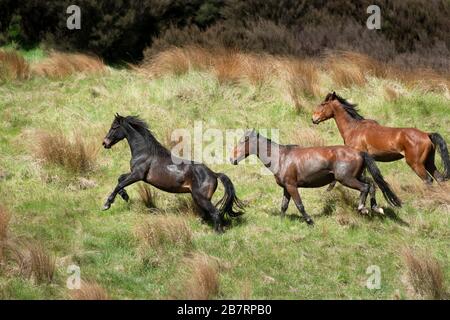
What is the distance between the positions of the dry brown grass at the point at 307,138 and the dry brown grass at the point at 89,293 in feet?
20.7

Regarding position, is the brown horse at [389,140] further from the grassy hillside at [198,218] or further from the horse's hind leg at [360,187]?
the horse's hind leg at [360,187]

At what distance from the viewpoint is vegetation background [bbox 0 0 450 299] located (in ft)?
32.8

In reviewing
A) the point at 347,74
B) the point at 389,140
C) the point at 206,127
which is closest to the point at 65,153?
the point at 206,127

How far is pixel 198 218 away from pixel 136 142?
1436 millimetres

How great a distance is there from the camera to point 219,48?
1764cm

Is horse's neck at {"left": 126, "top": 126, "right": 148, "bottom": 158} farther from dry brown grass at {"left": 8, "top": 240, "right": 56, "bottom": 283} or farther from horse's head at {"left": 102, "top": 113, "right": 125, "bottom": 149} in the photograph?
dry brown grass at {"left": 8, "top": 240, "right": 56, "bottom": 283}

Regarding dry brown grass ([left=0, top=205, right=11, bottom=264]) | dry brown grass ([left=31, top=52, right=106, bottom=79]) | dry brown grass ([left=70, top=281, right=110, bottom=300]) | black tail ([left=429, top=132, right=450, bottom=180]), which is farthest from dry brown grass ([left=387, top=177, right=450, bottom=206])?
dry brown grass ([left=31, top=52, right=106, bottom=79])

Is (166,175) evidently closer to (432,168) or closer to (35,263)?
(35,263)

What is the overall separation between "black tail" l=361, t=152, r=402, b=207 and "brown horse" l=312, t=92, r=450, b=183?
1.33 m
